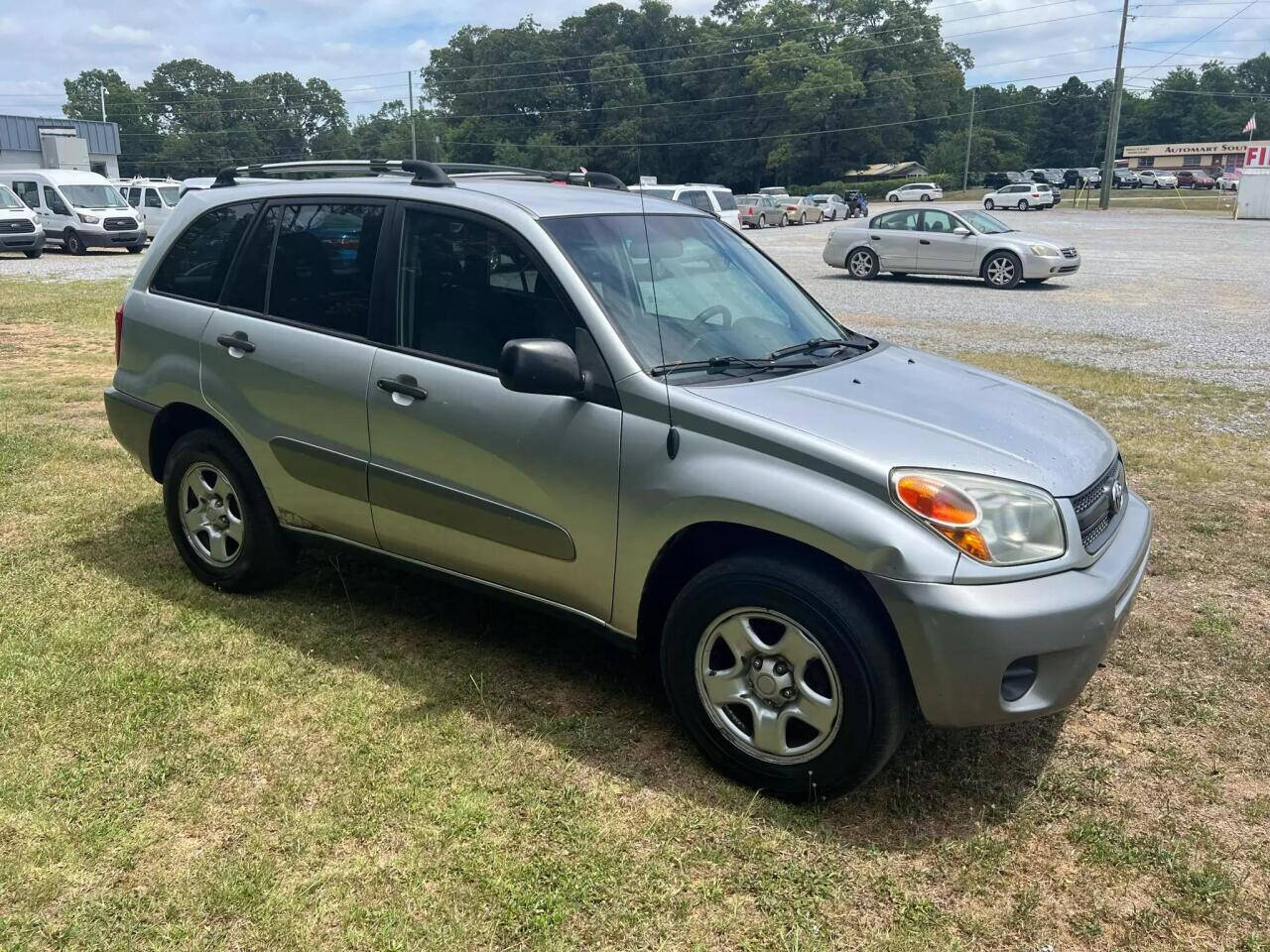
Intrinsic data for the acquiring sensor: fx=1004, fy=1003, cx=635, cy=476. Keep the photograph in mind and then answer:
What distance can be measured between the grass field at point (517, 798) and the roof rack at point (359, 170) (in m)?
1.87

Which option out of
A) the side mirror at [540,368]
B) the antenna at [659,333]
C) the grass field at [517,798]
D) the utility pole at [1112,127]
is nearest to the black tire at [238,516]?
the grass field at [517,798]

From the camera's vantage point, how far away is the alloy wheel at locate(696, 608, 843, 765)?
9.65ft

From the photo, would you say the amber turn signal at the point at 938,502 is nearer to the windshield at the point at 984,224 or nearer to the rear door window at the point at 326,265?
the rear door window at the point at 326,265

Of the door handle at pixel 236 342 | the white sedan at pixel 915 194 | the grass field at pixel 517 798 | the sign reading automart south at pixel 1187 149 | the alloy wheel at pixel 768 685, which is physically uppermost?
the sign reading automart south at pixel 1187 149

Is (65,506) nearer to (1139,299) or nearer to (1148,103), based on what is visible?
(1139,299)

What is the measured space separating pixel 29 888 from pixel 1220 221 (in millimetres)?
46768

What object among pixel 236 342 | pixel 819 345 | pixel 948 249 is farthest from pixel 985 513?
pixel 948 249

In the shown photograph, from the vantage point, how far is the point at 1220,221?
40.4 meters

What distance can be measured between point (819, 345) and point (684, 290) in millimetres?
583

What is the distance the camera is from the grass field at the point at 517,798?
2.62 m

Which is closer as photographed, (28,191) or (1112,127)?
(28,191)

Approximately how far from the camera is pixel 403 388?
3.71 meters

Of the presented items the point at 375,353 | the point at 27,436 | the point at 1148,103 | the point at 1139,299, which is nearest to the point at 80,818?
the point at 375,353

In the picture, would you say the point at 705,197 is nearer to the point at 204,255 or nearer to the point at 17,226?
the point at 17,226
